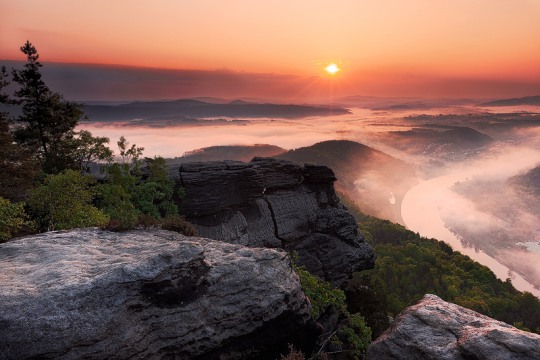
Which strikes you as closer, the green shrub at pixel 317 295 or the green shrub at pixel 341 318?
the green shrub at pixel 341 318

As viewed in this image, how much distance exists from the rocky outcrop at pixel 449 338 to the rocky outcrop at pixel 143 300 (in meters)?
4.22

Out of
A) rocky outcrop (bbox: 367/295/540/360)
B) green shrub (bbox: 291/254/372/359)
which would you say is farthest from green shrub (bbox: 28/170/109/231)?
rocky outcrop (bbox: 367/295/540/360)

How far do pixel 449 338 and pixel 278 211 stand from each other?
35420 millimetres

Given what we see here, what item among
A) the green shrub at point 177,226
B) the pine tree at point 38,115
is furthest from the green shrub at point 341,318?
the pine tree at point 38,115

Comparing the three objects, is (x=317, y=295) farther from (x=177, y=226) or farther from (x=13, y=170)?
(x=13, y=170)

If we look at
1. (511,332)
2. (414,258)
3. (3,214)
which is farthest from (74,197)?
(414,258)

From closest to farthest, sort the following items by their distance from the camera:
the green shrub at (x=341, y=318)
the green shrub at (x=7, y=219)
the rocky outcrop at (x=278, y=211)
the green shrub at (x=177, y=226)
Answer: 1. the green shrub at (x=7, y=219)
2. the green shrub at (x=177, y=226)
3. the green shrub at (x=341, y=318)
4. the rocky outcrop at (x=278, y=211)

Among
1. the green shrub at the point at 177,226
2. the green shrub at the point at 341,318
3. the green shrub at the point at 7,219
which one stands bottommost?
the green shrub at the point at 341,318

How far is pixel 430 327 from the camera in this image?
13.8m

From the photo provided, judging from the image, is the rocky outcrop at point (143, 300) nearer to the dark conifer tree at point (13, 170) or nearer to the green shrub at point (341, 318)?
the green shrub at point (341, 318)

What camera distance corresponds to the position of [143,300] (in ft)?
43.0

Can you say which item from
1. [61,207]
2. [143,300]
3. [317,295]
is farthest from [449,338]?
[61,207]

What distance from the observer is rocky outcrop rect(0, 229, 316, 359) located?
37.2 ft

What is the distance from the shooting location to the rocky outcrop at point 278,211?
42844mm
